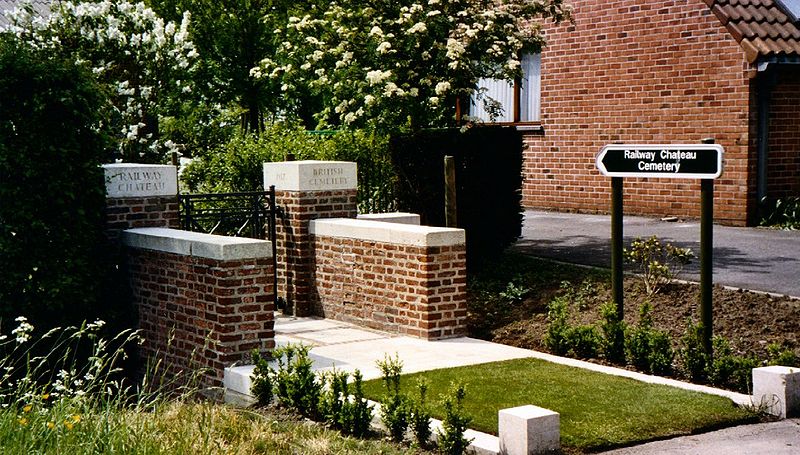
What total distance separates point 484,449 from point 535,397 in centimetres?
130

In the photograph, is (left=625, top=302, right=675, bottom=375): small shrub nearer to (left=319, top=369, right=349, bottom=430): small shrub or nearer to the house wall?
(left=319, top=369, right=349, bottom=430): small shrub

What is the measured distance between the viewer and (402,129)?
50.3ft

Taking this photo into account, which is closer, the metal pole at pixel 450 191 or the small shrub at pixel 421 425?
the small shrub at pixel 421 425

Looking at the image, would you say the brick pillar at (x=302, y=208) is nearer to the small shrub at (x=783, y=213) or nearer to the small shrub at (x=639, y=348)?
the small shrub at (x=639, y=348)

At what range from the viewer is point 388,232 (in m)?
11.6

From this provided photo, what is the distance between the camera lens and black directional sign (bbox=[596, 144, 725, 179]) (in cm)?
929

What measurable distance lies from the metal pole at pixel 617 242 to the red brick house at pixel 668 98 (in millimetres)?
6168

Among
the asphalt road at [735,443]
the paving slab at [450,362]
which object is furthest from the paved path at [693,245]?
the asphalt road at [735,443]

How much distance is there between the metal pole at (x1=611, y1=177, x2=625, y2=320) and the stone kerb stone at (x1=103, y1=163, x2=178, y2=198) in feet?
14.9

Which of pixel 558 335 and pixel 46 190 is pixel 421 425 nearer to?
pixel 558 335

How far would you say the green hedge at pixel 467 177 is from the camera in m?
13.9

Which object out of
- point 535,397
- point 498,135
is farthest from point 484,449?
point 498,135

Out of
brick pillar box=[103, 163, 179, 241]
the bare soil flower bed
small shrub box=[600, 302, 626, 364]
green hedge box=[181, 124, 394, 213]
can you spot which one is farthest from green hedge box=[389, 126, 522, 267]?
small shrub box=[600, 302, 626, 364]

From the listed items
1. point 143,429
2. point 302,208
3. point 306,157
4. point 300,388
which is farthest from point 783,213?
point 143,429
